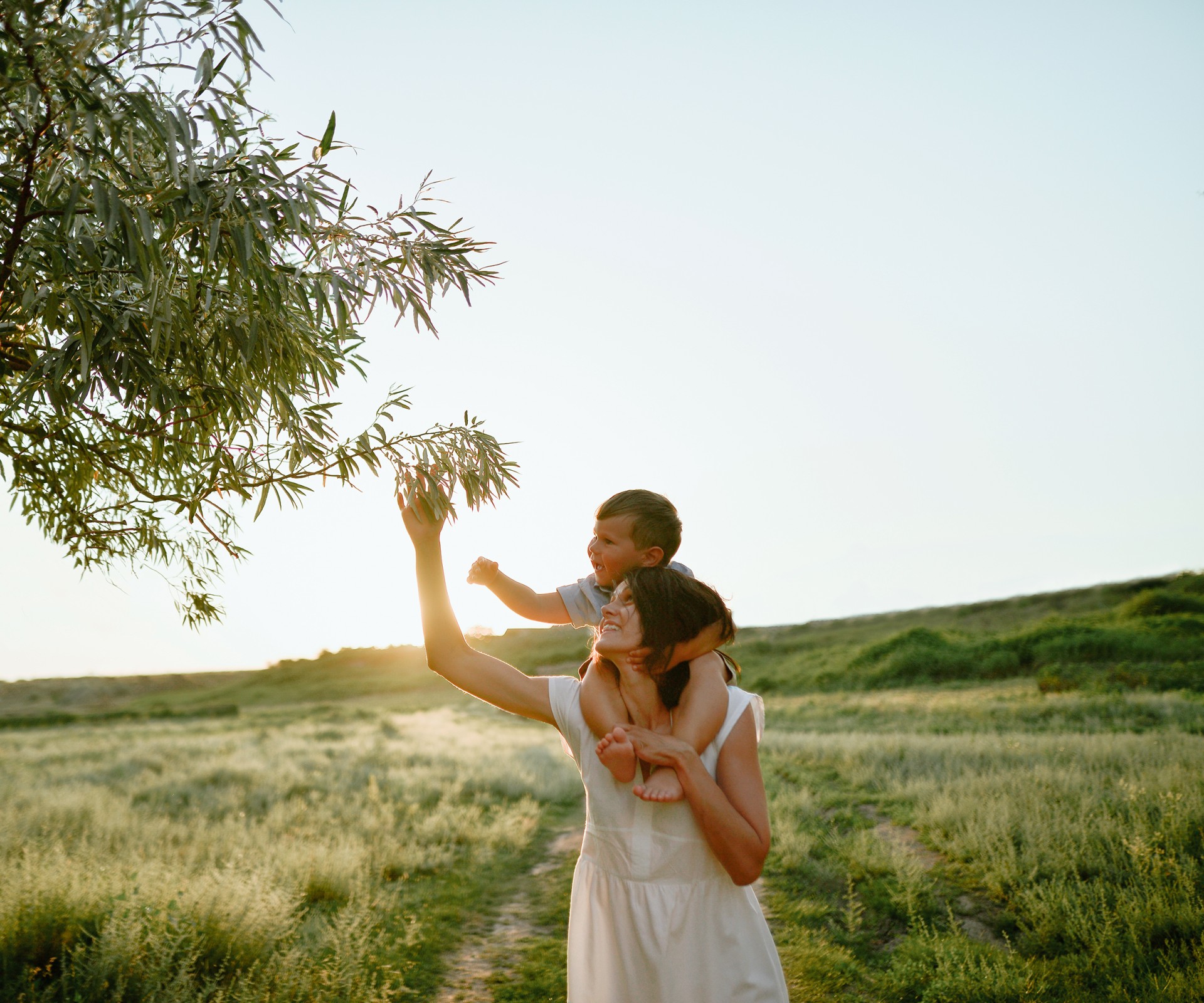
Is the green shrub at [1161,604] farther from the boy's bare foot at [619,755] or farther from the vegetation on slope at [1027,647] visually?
the boy's bare foot at [619,755]

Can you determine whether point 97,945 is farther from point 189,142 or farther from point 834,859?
point 834,859

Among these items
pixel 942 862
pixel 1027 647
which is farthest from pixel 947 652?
pixel 942 862

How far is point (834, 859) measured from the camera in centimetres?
805

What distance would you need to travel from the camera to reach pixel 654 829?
2205 millimetres

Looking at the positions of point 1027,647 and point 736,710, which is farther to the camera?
point 1027,647

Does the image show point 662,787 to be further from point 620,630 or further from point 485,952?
point 485,952

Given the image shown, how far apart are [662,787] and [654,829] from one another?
0.22 meters

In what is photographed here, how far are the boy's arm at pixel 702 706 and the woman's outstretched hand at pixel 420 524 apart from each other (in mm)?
880

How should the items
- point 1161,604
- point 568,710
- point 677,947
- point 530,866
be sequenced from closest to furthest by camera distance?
point 677,947, point 568,710, point 530,866, point 1161,604

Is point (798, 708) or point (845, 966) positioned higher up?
point (845, 966)

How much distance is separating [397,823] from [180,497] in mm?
8134

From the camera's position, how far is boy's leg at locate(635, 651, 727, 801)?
81.3 inches

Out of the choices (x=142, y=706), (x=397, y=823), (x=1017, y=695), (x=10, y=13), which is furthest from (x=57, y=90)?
(x=142, y=706)

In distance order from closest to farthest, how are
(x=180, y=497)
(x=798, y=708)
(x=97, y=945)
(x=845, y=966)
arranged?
1. (x=180, y=497)
2. (x=97, y=945)
3. (x=845, y=966)
4. (x=798, y=708)
